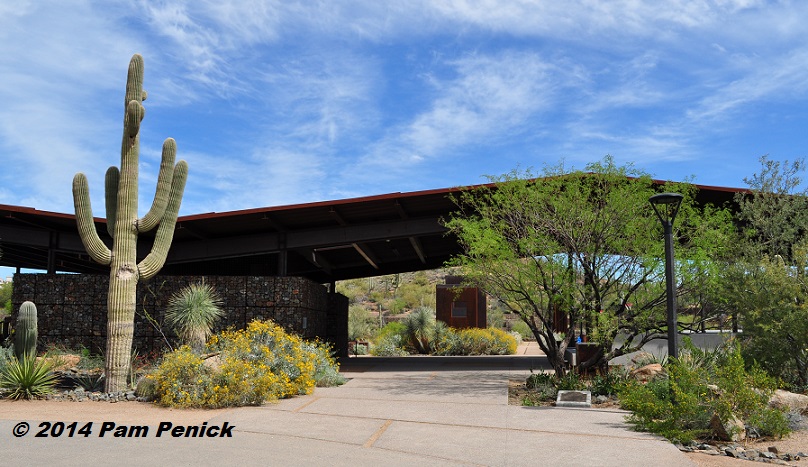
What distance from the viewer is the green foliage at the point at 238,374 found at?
1170 centimetres

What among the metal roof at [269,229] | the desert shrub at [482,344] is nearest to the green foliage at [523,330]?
the desert shrub at [482,344]

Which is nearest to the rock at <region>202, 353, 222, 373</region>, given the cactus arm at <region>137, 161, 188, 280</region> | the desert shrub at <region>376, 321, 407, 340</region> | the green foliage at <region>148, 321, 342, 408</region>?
the green foliage at <region>148, 321, 342, 408</region>

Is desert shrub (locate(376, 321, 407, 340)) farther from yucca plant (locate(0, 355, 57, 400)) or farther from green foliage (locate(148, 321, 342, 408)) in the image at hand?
yucca plant (locate(0, 355, 57, 400))

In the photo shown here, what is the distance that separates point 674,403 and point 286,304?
11543mm

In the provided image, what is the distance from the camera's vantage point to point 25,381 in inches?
508

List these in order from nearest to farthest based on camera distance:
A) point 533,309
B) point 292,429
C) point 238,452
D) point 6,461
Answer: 1. point 6,461
2. point 238,452
3. point 292,429
4. point 533,309

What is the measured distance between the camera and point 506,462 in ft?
24.7

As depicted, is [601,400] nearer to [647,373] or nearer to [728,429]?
[647,373]

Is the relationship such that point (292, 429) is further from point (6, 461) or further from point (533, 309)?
point (533, 309)

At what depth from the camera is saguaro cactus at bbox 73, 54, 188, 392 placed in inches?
533

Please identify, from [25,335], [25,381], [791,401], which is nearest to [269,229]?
[25,335]

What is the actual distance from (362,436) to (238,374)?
3.75m

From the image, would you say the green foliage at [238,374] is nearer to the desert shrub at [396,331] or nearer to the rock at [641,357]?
the rock at [641,357]

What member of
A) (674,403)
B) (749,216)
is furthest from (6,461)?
(749,216)
